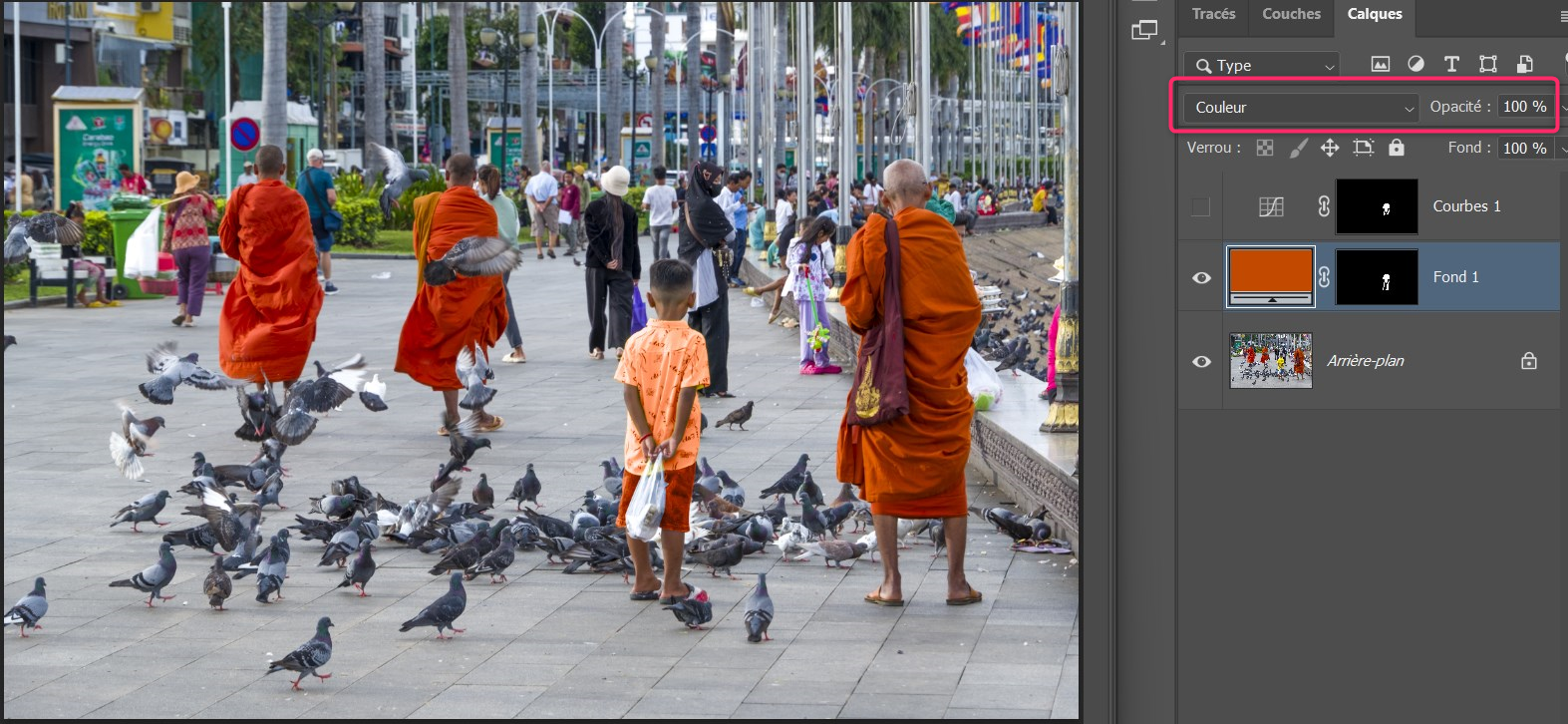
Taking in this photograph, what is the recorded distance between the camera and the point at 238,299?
1098 centimetres

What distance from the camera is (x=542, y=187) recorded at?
3044cm

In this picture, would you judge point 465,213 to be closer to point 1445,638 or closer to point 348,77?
point 1445,638

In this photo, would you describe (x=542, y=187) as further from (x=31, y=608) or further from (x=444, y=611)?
(x=444, y=611)

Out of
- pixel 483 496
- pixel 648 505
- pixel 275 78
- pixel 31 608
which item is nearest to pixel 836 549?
pixel 648 505

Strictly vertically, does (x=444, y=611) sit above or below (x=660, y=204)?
below

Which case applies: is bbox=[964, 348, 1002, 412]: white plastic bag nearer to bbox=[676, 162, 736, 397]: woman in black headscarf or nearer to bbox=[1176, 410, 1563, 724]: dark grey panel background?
bbox=[676, 162, 736, 397]: woman in black headscarf

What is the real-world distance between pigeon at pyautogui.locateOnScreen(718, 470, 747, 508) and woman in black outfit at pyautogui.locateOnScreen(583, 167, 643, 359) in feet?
18.4

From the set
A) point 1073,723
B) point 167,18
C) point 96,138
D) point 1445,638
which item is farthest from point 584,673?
point 167,18

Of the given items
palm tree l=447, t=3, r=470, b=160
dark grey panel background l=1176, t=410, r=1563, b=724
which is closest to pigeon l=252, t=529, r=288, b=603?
dark grey panel background l=1176, t=410, r=1563, b=724

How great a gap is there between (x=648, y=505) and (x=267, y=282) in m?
5.51

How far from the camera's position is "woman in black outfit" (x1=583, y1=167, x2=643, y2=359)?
14.0 m

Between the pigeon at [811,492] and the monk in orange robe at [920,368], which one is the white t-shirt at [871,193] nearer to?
the pigeon at [811,492]

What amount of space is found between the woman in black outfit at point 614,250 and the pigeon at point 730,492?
5.60 metres

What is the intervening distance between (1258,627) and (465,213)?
26.9 ft
